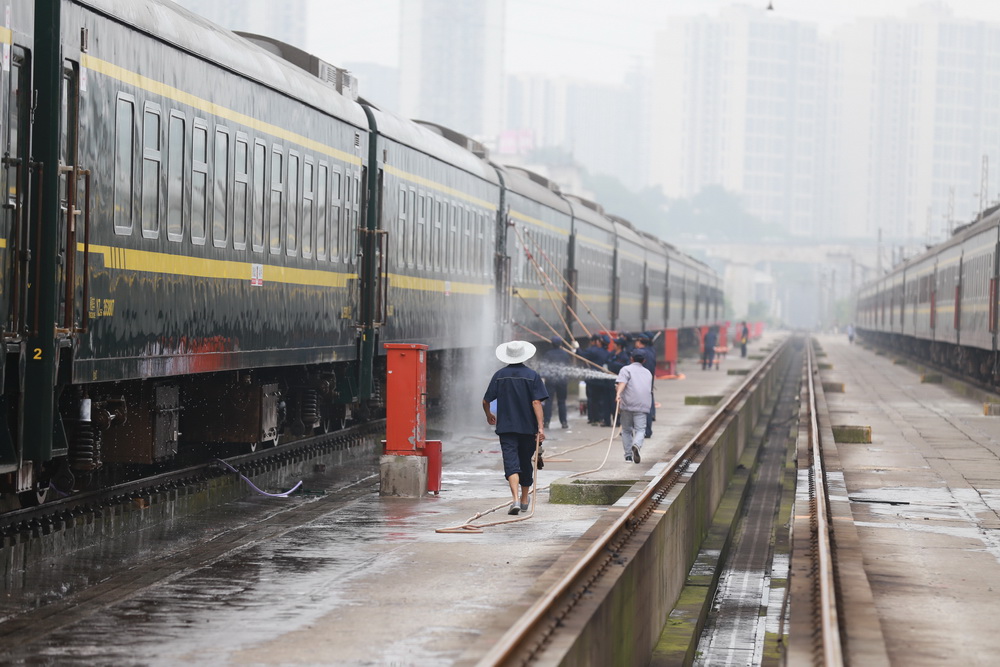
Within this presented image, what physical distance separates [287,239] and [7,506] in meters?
4.72

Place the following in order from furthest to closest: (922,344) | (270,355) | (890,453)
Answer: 1. (922,344)
2. (890,453)
3. (270,355)

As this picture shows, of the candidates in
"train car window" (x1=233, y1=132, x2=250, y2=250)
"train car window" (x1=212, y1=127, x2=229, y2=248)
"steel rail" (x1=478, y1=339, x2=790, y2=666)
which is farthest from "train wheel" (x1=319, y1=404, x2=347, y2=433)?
"train car window" (x1=212, y1=127, x2=229, y2=248)

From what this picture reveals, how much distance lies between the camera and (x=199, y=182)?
1258cm

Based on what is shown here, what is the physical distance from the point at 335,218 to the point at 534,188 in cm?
1466

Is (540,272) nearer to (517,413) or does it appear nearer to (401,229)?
(401,229)

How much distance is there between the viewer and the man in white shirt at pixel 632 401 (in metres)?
18.9

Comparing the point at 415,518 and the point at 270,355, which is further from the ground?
the point at 270,355

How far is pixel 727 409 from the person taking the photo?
91.3 feet

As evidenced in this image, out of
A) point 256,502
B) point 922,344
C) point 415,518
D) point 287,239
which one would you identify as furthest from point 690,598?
point 922,344

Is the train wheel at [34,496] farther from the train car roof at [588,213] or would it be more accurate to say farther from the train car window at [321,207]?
the train car roof at [588,213]

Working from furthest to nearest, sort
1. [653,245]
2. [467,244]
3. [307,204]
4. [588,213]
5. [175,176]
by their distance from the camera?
[653,245], [588,213], [467,244], [307,204], [175,176]

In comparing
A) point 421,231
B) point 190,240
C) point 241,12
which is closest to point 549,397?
point 190,240

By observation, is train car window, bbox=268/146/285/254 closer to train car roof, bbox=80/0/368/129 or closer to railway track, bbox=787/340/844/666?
train car roof, bbox=80/0/368/129

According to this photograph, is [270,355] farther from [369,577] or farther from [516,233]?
[516,233]
